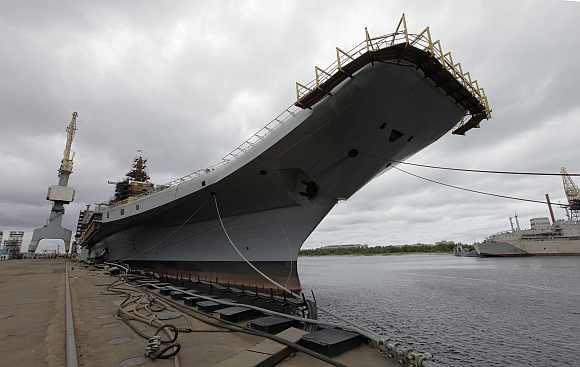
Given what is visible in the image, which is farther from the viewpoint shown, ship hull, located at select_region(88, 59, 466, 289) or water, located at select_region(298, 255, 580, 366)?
ship hull, located at select_region(88, 59, 466, 289)

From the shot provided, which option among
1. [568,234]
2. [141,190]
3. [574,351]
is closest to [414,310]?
[574,351]

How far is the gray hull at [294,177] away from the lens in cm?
751

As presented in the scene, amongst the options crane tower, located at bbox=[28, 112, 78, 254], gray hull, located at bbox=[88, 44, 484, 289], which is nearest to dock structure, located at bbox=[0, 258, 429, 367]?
gray hull, located at bbox=[88, 44, 484, 289]

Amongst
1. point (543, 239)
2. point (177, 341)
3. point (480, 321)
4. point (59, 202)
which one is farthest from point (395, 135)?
point (543, 239)

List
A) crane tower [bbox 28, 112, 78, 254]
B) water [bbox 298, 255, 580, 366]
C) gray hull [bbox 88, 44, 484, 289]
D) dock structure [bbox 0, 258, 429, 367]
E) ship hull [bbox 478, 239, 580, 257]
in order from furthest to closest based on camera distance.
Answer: ship hull [bbox 478, 239, 580, 257] < crane tower [bbox 28, 112, 78, 254] < gray hull [bbox 88, 44, 484, 289] < water [bbox 298, 255, 580, 366] < dock structure [bbox 0, 258, 429, 367]

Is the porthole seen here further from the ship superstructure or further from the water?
the ship superstructure

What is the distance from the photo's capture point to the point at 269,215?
34.4 feet

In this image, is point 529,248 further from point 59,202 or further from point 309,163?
point 59,202

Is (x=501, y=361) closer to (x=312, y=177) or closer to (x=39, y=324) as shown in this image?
(x=312, y=177)

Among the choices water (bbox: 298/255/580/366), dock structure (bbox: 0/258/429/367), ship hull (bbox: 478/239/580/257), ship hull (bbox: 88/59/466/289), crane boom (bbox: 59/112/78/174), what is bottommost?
water (bbox: 298/255/580/366)

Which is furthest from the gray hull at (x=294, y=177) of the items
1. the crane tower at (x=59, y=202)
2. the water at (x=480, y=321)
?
the crane tower at (x=59, y=202)

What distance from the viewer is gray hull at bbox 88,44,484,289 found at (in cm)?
751

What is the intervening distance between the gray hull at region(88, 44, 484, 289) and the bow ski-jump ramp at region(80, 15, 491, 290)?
33 millimetres

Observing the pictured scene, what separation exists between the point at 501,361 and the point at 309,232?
6152 mm
